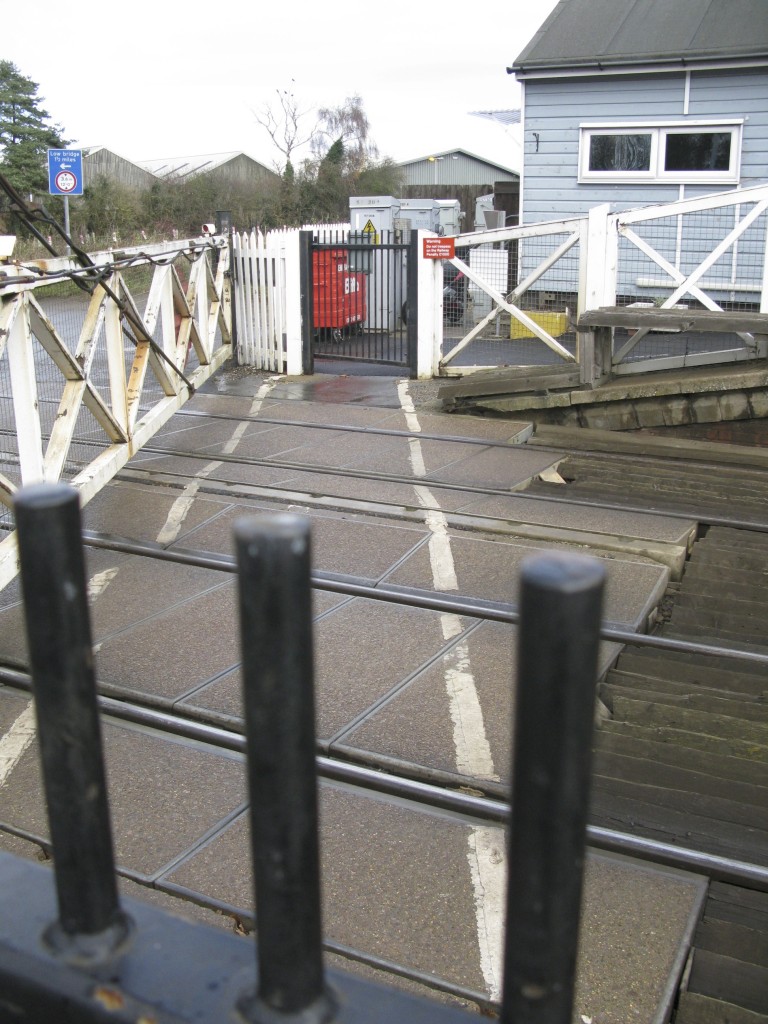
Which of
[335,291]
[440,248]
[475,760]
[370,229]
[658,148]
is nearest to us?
[475,760]

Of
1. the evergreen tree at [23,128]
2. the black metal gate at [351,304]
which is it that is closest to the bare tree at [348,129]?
the evergreen tree at [23,128]

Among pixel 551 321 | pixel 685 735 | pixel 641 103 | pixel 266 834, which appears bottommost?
pixel 685 735

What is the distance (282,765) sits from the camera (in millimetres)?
816

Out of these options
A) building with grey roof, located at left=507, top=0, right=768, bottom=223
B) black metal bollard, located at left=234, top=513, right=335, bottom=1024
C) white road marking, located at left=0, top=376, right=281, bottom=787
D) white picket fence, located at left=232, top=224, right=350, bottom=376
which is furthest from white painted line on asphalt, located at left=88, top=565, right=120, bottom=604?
building with grey roof, located at left=507, top=0, right=768, bottom=223

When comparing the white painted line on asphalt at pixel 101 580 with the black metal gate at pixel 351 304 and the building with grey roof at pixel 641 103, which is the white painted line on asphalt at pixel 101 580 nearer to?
the black metal gate at pixel 351 304

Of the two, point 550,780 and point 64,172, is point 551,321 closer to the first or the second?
point 550,780

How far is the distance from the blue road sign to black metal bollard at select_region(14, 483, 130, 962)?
77.6ft

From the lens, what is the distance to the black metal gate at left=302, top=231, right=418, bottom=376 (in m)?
12.3

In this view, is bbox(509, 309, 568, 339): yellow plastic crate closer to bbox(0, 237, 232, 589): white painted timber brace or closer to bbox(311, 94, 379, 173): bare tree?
bbox(0, 237, 232, 589): white painted timber brace

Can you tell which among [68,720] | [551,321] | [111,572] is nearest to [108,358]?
[111,572]

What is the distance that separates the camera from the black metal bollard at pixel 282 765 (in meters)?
0.75

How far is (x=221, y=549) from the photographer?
20.4 ft

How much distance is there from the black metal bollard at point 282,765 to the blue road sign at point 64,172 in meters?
23.8

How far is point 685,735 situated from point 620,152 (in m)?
14.7
